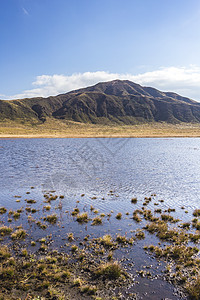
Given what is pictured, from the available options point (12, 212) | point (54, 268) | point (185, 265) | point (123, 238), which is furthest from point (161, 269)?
point (12, 212)

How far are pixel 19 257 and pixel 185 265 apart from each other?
32.5 feet

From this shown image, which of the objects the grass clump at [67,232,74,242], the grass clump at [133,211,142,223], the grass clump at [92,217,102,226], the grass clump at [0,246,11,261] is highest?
the grass clump at [0,246,11,261]

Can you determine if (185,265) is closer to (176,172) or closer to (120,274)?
(120,274)

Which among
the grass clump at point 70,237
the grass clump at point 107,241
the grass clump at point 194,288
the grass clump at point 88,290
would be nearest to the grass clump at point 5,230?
the grass clump at point 70,237

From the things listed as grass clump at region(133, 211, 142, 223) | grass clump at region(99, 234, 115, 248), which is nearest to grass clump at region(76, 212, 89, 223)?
grass clump at region(99, 234, 115, 248)

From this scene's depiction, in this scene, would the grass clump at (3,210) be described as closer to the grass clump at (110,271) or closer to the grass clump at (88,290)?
the grass clump at (110,271)

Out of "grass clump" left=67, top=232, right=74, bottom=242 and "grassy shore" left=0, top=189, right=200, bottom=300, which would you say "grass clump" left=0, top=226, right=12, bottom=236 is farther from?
"grass clump" left=67, top=232, right=74, bottom=242

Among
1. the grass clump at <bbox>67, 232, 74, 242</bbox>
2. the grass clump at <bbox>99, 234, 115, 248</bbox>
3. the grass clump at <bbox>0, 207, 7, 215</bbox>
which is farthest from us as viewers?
the grass clump at <bbox>0, 207, 7, 215</bbox>

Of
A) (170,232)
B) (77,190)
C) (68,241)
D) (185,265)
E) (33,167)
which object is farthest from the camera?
(33,167)

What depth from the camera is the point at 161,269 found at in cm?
1141

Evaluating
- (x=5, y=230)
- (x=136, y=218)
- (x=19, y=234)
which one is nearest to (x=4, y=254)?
(x=19, y=234)

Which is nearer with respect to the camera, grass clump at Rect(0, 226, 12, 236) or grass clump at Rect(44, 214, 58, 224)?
grass clump at Rect(0, 226, 12, 236)

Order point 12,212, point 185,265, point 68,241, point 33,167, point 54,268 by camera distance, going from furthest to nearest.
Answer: point 33,167 < point 12,212 < point 68,241 < point 185,265 < point 54,268

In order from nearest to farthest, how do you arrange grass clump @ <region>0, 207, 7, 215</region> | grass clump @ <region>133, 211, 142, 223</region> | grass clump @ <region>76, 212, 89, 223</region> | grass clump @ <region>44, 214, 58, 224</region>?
1. grass clump @ <region>44, 214, 58, 224</region>
2. grass clump @ <region>76, 212, 89, 223</region>
3. grass clump @ <region>133, 211, 142, 223</region>
4. grass clump @ <region>0, 207, 7, 215</region>
